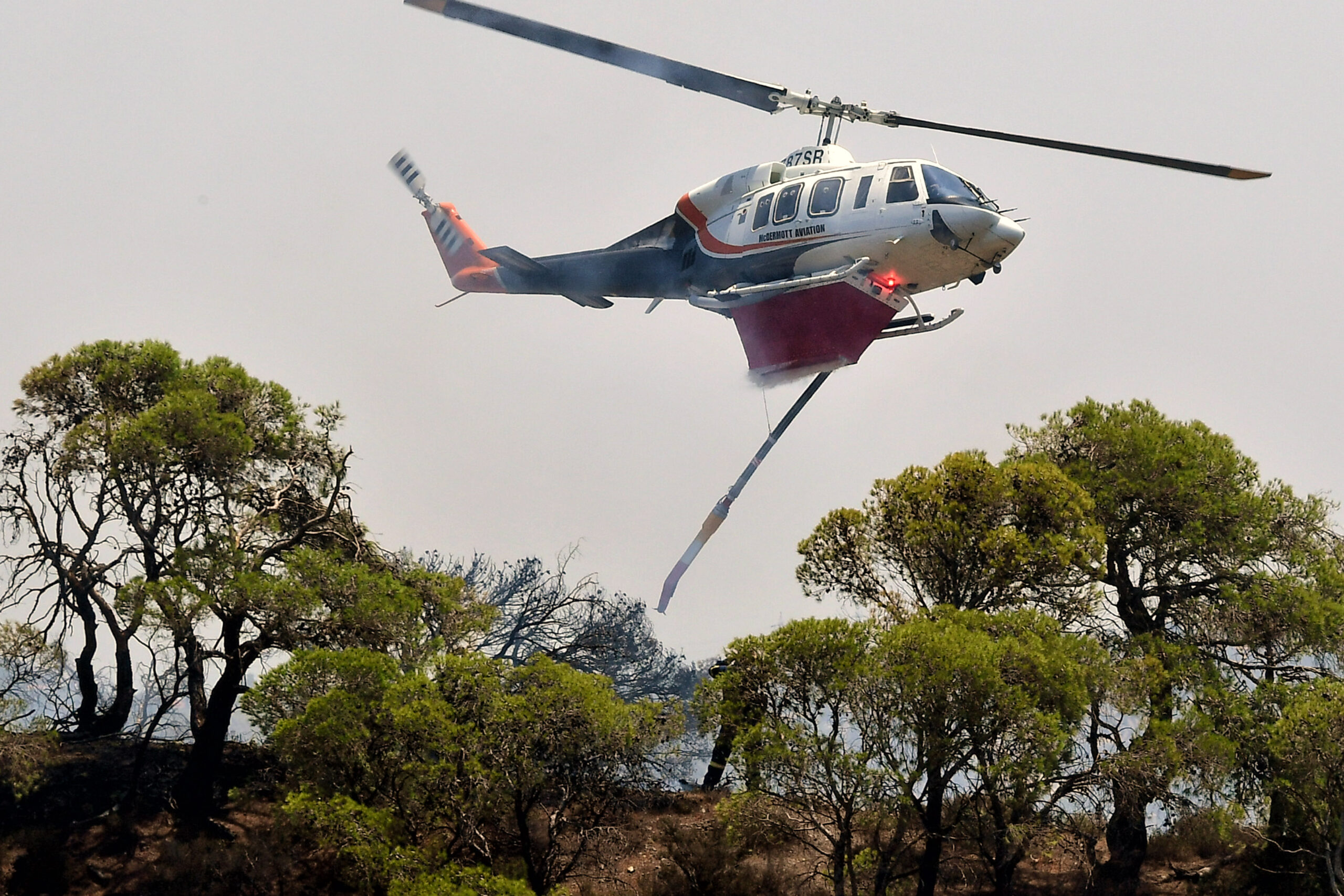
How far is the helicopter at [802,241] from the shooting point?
2412 cm

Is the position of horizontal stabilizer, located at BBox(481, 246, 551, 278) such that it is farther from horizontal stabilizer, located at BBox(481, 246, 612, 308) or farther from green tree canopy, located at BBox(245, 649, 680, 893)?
green tree canopy, located at BBox(245, 649, 680, 893)

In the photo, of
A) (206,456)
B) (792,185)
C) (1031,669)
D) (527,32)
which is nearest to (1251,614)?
(1031,669)

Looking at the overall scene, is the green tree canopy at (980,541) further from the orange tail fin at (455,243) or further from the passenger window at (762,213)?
the orange tail fin at (455,243)

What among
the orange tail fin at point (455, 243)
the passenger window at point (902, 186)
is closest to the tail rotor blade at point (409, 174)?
the orange tail fin at point (455, 243)

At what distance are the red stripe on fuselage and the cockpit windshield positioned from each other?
226 centimetres

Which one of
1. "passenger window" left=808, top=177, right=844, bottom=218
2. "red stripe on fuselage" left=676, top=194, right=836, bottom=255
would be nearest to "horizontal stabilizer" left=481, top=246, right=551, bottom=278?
"red stripe on fuselage" left=676, top=194, right=836, bottom=255

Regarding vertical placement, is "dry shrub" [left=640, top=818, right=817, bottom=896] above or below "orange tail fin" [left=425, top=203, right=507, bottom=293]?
below

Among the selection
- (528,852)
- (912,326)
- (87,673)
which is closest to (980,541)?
(912,326)

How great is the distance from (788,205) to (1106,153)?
6.14 meters

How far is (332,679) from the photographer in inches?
1133

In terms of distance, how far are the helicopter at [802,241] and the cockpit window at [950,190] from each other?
0.09ft

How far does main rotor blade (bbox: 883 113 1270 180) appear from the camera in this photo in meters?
22.6

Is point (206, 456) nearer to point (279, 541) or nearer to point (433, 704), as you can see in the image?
point (279, 541)

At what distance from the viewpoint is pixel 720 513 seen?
30469 mm
